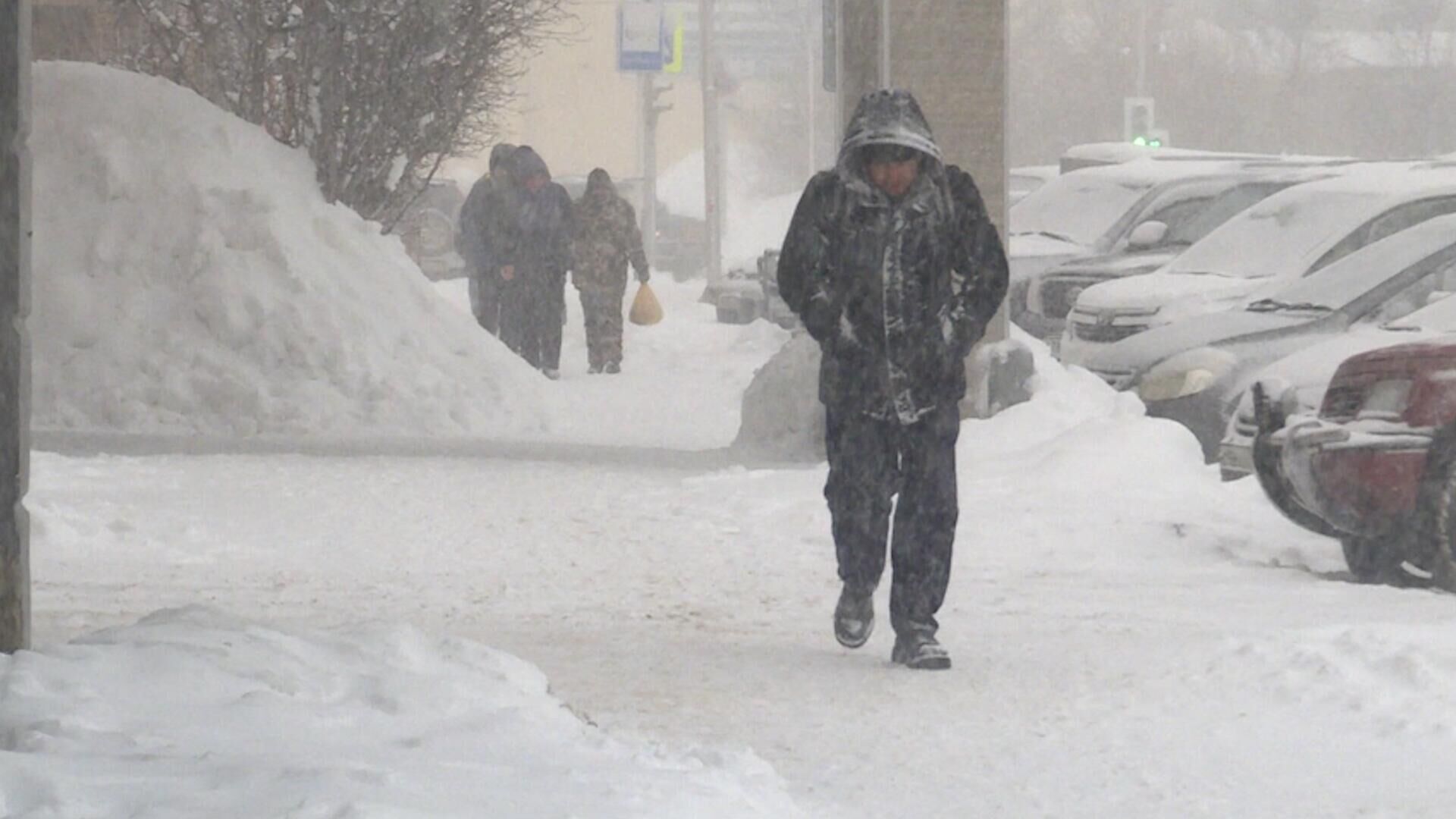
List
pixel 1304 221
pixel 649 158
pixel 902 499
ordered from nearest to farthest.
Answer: pixel 902 499, pixel 1304 221, pixel 649 158

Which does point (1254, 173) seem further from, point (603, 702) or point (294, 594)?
point (603, 702)

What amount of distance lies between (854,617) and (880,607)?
123 centimetres

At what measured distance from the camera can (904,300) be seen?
24.2 feet

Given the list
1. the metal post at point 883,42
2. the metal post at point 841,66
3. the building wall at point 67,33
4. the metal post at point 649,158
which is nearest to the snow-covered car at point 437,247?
the metal post at point 649,158

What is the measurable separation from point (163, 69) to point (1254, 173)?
933 cm

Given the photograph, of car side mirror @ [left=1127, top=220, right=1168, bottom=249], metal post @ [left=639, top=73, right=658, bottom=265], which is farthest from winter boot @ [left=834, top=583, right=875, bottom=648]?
metal post @ [left=639, top=73, right=658, bottom=265]

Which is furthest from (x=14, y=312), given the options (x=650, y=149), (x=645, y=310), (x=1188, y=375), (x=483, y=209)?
(x=650, y=149)

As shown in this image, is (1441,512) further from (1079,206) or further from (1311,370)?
(1079,206)

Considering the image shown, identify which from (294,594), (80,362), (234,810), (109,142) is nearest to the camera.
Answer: (234,810)

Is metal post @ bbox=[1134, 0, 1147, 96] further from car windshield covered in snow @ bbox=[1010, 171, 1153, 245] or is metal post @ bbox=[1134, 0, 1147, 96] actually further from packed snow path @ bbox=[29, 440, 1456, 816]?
packed snow path @ bbox=[29, 440, 1456, 816]

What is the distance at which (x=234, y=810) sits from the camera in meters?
4.73

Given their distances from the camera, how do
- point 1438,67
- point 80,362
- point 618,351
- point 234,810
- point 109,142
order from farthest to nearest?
point 1438,67 < point 618,351 < point 109,142 < point 80,362 < point 234,810

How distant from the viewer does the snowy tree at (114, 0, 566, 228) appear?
15.9 meters

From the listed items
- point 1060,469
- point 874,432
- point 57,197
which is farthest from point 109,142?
point 874,432
